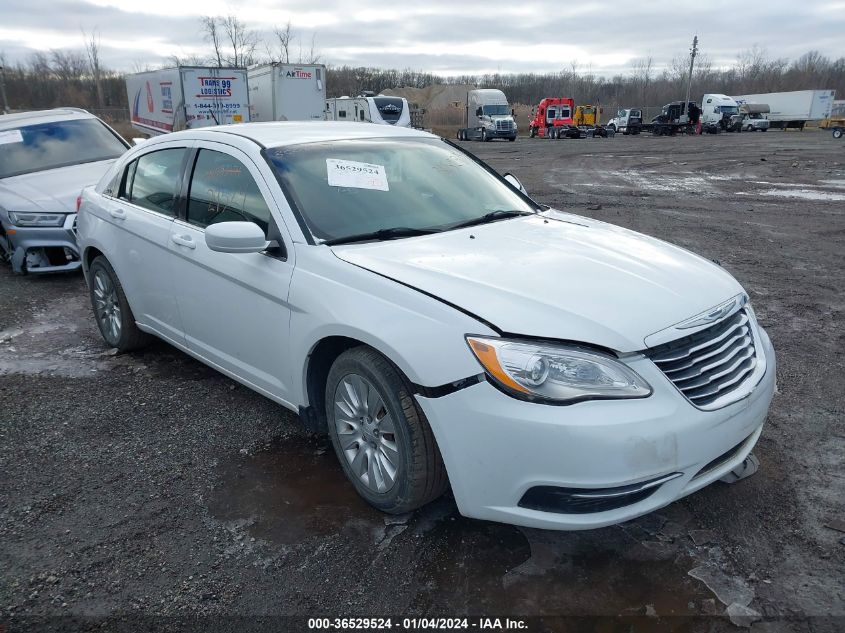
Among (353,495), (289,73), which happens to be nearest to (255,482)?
(353,495)

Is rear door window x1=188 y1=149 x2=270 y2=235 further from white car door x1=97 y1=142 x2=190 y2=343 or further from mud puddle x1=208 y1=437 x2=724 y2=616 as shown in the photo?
mud puddle x1=208 y1=437 x2=724 y2=616

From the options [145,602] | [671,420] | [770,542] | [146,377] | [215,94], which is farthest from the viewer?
[215,94]

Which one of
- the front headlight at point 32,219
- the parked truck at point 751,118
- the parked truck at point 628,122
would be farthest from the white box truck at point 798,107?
the front headlight at point 32,219

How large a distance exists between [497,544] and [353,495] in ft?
2.57

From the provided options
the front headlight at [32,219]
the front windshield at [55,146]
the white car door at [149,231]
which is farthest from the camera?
the front windshield at [55,146]

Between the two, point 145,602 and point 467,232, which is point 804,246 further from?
point 145,602

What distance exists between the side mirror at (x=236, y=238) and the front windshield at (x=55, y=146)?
6.61 meters

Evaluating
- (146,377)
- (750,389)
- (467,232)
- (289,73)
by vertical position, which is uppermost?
(289,73)

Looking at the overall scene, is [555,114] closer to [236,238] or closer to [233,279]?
[233,279]

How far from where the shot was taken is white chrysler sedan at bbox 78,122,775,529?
233 centimetres

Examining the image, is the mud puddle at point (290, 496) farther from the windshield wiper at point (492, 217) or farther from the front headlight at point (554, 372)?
the windshield wiper at point (492, 217)

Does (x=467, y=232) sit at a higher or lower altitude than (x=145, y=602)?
higher

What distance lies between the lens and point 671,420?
2328mm

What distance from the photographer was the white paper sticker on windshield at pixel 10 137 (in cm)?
835
